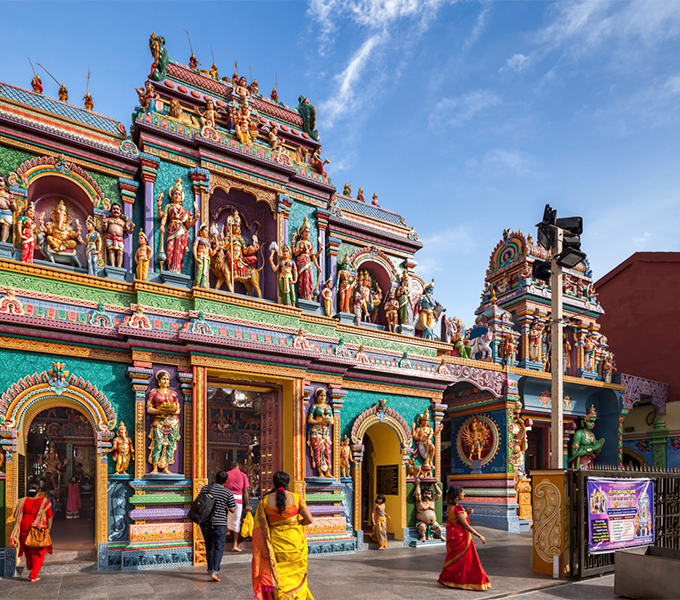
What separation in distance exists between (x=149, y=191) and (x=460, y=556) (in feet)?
28.9

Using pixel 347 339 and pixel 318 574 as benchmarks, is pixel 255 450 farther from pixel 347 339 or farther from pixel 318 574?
pixel 318 574

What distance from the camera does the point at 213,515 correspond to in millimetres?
9102

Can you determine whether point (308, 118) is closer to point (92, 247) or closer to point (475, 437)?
point (92, 247)

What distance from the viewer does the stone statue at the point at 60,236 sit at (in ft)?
37.2

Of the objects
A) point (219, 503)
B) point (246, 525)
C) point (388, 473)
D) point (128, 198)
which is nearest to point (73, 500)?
point (246, 525)

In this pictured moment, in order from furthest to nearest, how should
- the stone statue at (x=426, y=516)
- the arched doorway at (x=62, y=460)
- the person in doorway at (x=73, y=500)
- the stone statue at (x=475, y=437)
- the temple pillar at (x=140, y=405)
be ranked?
the stone statue at (x=475, y=437), the person in doorway at (x=73, y=500), the arched doorway at (x=62, y=460), the stone statue at (x=426, y=516), the temple pillar at (x=140, y=405)

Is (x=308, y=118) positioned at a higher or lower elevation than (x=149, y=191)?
higher

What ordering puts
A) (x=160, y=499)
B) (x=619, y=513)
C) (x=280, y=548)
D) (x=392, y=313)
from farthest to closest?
(x=392, y=313) → (x=160, y=499) → (x=619, y=513) → (x=280, y=548)

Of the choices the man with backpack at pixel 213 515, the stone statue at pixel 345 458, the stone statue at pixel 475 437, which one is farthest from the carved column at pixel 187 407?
the stone statue at pixel 475 437

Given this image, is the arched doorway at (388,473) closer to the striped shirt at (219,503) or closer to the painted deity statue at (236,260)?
the painted deity statue at (236,260)

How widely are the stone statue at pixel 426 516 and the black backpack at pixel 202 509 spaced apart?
20.9 feet

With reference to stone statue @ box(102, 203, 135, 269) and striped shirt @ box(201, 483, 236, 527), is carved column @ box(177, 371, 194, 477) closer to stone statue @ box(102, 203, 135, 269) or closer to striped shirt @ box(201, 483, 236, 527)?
striped shirt @ box(201, 483, 236, 527)

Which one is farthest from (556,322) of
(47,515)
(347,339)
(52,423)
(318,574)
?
(52,423)

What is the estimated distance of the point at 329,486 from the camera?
41.9 feet
